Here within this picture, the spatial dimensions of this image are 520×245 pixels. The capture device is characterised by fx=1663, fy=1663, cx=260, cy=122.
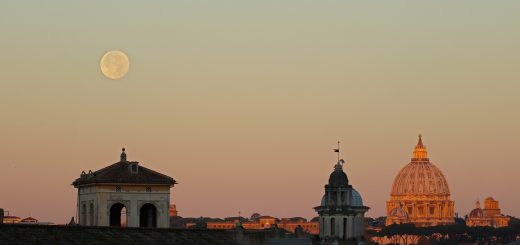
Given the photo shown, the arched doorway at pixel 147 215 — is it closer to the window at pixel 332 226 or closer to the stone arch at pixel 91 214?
the stone arch at pixel 91 214

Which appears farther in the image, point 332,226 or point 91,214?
point 332,226

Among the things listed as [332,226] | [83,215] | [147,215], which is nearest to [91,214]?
[83,215]

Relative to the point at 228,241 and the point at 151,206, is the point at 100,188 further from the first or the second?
the point at 228,241

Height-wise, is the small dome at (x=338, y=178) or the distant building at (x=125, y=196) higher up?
the small dome at (x=338, y=178)

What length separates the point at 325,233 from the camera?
82375 mm

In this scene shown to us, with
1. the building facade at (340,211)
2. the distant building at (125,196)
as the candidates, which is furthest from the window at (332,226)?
the distant building at (125,196)

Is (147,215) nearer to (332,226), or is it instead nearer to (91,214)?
(91,214)

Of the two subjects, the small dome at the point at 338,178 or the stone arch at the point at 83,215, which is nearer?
the stone arch at the point at 83,215

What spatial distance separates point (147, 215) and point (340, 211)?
23077 millimetres

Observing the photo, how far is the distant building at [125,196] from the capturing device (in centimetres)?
6016

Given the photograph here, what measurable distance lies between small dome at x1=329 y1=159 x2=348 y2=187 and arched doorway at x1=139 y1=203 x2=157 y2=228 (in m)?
23.8

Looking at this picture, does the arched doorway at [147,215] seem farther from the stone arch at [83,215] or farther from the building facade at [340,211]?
the building facade at [340,211]

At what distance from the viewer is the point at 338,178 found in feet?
277

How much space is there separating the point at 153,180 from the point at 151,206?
3.26 ft
